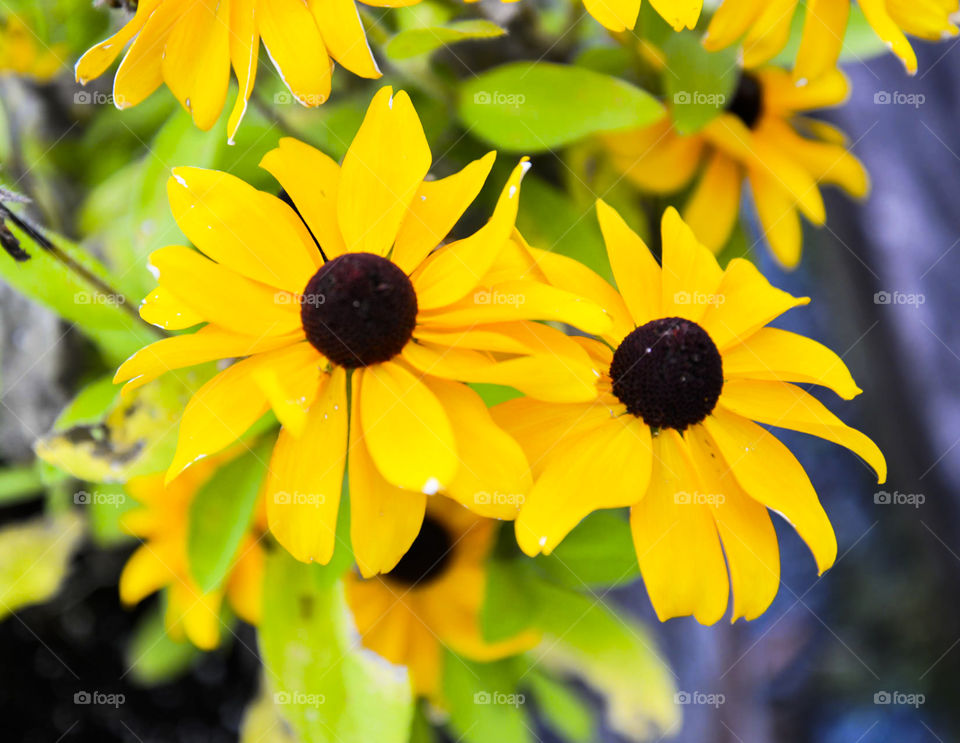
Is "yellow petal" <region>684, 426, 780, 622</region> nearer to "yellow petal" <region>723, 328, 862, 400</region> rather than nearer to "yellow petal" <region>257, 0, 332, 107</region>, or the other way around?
"yellow petal" <region>723, 328, 862, 400</region>

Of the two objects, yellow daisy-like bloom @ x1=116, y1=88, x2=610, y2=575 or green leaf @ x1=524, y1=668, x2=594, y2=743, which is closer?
yellow daisy-like bloom @ x1=116, y1=88, x2=610, y2=575

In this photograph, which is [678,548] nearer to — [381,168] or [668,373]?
[668,373]

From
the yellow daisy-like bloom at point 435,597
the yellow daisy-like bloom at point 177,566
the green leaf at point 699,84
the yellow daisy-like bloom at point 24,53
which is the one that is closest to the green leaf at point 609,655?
the yellow daisy-like bloom at point 435,597

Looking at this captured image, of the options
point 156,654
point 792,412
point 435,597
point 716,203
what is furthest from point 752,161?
point 156,654

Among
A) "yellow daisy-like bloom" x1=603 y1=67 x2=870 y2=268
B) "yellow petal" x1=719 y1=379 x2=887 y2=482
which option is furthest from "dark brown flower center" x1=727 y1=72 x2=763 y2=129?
"yellow petal" x1=719 y1=379 x2=887 y2=482

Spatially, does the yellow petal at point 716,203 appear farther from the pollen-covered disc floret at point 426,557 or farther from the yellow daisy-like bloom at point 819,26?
the pollen-covered disc floret at point 426,557

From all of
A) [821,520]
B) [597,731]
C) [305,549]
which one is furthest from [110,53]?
[597,731]
